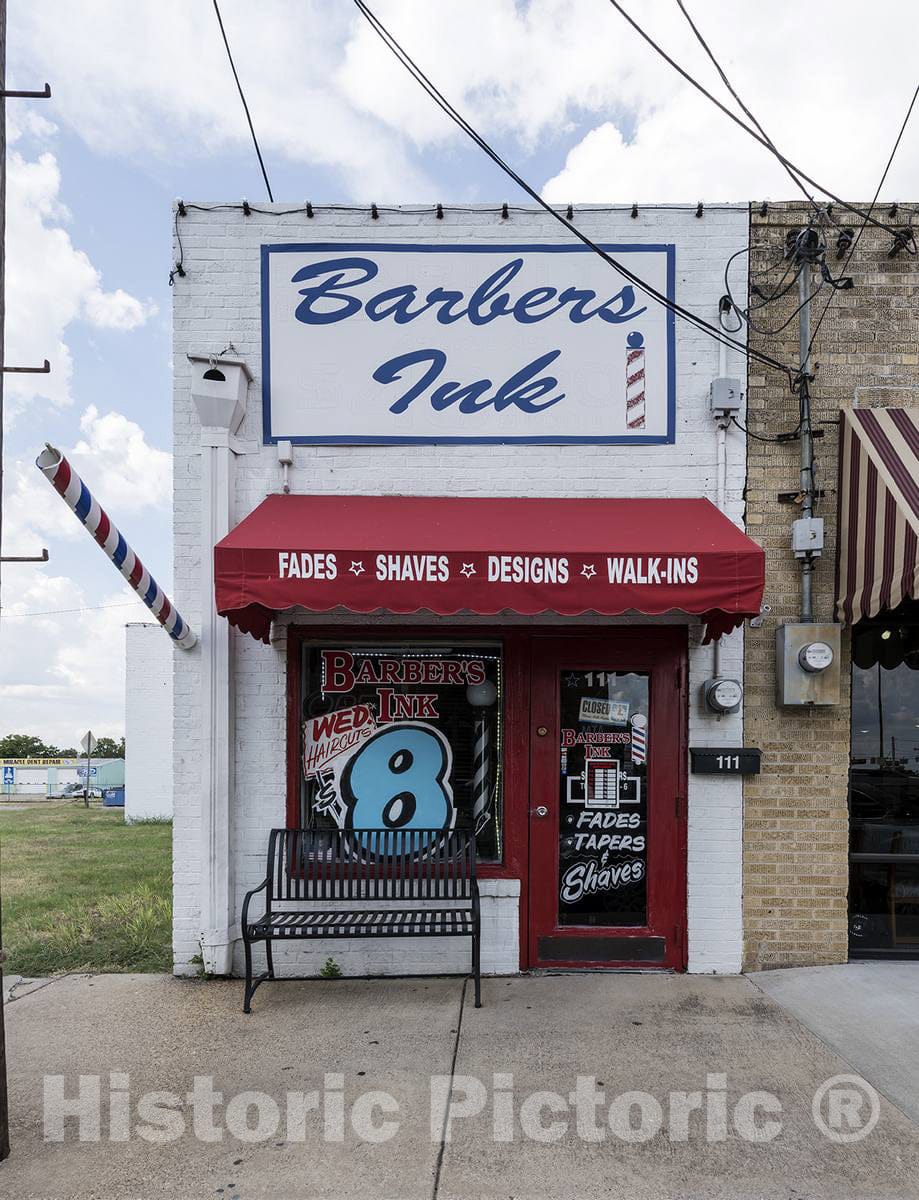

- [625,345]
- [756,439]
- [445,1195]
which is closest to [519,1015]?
[445,1195]

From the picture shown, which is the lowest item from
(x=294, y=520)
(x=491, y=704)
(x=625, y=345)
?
(x=491, y=704)

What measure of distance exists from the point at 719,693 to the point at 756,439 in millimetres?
1820

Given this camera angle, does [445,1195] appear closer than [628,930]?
Yes

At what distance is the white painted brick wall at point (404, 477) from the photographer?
5.32m

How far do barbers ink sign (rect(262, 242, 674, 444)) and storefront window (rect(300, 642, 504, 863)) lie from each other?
1582 mm

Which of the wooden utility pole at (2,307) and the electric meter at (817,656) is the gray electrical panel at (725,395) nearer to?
the electric meter at (817,656)

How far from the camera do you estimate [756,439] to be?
18.1 feet

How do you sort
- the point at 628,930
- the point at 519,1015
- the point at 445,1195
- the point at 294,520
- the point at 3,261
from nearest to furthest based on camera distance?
the point at 445,1195, the point at 3,261, the point at 519,1015, the point at 294,520, the point at 628,930

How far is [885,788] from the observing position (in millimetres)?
5555

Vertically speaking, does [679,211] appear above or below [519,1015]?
above

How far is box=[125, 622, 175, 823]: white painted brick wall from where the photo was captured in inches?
603

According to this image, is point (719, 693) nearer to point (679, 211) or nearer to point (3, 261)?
point (679, 211)

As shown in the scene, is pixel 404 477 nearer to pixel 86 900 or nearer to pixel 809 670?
pixel 809 670

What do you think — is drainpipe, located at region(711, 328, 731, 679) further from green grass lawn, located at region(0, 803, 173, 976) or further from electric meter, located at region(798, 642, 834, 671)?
green grass lawn, located at region(0, 803, 173, 976)
